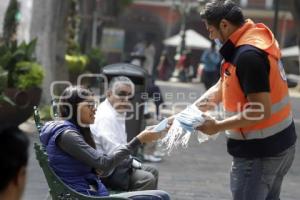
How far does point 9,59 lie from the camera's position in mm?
11562

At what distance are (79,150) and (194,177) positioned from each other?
4.36 m

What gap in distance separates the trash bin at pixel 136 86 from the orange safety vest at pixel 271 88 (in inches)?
189

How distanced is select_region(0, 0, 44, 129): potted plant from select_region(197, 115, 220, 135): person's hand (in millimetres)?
6843

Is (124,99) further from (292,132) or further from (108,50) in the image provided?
(108,50)

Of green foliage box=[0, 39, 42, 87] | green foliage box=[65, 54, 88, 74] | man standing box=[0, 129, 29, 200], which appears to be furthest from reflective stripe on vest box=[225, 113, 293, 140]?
green foliage box=[65, 54, 88, 74]

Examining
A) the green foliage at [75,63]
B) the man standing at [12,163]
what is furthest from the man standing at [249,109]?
the green foliage at [75,63]

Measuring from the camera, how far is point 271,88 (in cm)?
418

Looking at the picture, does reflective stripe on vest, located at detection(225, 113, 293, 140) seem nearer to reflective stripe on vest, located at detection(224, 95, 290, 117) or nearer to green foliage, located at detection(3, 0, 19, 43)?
reflective stripe on vest, located at detection(224, 95, 290, 117)

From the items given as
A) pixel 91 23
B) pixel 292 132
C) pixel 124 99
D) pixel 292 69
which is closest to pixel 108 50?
pixel 91 23

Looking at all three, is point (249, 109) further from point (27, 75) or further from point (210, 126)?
point (27, 75)

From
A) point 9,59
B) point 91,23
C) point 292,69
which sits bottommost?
point 292,69

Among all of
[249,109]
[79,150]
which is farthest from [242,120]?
[79,150]

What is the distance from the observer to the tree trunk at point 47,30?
14.1 m

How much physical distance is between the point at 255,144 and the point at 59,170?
4.17 ft
